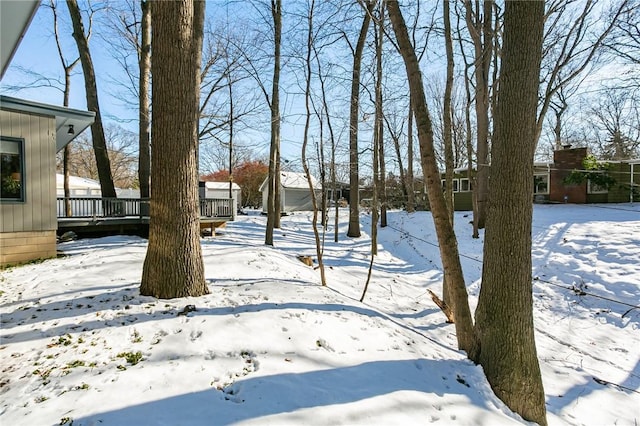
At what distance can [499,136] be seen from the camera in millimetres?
3520

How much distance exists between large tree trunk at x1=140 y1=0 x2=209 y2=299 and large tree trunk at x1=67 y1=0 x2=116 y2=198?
9.02 m

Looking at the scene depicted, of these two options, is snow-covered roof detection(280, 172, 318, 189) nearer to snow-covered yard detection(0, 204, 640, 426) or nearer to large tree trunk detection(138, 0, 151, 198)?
large tree trunk detection(138, 0, 151, 198)

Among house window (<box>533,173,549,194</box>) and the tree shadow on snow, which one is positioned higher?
house window (<box>533,173,549,194</box>)

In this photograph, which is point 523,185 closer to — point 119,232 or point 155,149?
point 155,149

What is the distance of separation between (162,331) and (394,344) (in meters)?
2.47

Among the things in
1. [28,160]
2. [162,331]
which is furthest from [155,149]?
[28,160]

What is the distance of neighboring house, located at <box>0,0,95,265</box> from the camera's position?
6.50 metres

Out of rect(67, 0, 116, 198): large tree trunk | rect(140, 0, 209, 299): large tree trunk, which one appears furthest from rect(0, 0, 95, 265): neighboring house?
rect(140, 0, 209, 299): large tree trunk

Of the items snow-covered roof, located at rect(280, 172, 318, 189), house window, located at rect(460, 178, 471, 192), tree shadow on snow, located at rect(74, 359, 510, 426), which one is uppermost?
snow-covered roof, located at rect(280, 172, 318, 189)

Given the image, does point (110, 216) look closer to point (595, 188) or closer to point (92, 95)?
point (92, 95)

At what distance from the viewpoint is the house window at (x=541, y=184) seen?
17.1 meters

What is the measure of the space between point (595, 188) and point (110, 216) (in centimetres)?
2060

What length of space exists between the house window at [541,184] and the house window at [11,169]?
66.6ft

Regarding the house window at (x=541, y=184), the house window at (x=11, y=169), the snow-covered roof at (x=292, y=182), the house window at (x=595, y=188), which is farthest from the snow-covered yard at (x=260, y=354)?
the snow-covered roof at (x=292, y=182)
